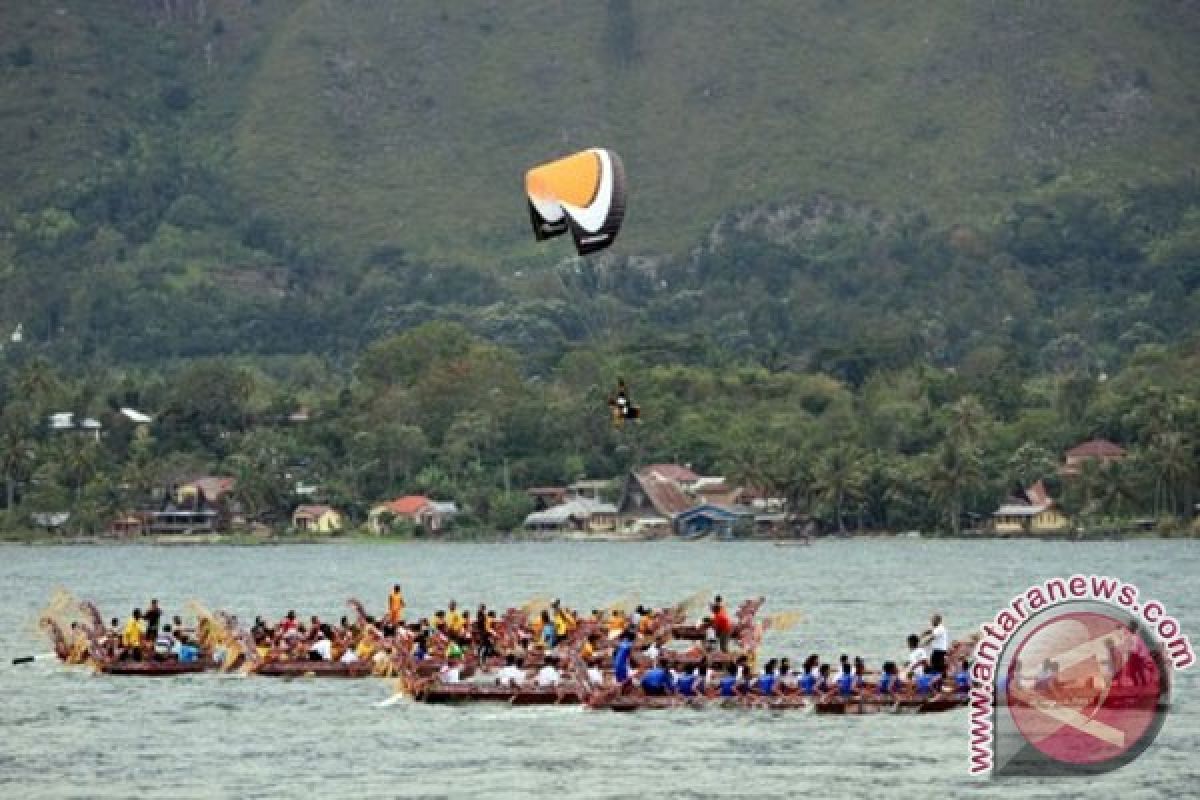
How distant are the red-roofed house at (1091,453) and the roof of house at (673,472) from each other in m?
25.8

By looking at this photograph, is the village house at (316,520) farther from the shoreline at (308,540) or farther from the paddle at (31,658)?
the paddle at (31,658)

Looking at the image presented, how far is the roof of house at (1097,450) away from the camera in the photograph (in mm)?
181000

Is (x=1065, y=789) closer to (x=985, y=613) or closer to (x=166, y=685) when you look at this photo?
(x=166, y=685)

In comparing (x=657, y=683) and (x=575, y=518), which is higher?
(x=575, y=518)

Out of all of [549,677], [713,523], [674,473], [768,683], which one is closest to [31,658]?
[549,677]

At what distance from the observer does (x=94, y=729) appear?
67.7 metres

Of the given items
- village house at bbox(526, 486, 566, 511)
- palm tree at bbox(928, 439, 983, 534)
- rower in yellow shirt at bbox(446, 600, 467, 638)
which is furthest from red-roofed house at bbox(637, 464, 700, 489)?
rower in yellow shirt at bbox(446, 600, 467, 638)

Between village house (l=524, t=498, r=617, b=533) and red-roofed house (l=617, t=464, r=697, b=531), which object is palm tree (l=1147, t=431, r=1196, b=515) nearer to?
red-roofed house (l=617, t=464, r=697, b=531)

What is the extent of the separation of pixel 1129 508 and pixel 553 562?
119 ft

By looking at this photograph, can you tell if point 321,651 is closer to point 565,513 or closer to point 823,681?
point 823,681

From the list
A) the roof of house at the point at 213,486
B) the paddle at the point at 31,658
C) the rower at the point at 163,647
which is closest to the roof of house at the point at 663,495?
the roof of house at the point at 213,486

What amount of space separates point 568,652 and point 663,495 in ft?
405

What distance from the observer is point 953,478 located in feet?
563

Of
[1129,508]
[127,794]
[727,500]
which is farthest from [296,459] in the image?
[127,794]
